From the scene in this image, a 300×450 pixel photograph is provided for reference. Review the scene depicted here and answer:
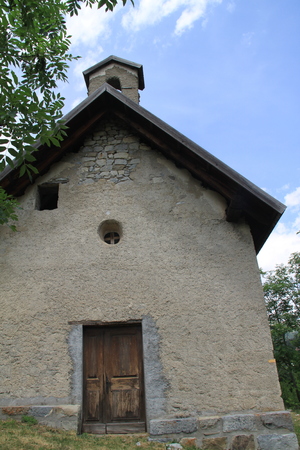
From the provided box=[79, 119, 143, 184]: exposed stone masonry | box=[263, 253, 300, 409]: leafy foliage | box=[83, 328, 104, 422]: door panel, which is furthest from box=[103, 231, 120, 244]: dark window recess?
box=[263, 253, 300, 409]: leafy foliage

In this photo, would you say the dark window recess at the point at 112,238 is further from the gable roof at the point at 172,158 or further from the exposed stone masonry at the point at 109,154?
the gable roof at the point at 172,158

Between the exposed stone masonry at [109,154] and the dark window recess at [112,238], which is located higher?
the exposed stone masonry at [109,154]

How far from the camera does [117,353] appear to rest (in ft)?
17.5

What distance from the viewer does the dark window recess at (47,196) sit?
21.3 feet

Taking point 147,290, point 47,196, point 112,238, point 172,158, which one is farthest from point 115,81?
point 147,290

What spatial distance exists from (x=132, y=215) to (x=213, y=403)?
3.01m

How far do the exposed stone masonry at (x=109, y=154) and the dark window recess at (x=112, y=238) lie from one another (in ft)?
3.09

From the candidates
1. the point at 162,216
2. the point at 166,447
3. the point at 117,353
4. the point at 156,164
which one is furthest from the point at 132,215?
the point at 166,447

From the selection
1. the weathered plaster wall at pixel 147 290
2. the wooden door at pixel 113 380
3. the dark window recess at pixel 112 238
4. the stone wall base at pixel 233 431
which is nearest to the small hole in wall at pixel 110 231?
the dark window recess at pixel 112 238

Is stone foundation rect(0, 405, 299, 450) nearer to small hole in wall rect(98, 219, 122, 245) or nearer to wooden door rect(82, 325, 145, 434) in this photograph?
wooden door rect(82, 325, 145, 434)

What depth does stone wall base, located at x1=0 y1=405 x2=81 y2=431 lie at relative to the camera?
15.6ft

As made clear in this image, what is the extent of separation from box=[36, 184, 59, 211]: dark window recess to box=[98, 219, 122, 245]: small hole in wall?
1.23m

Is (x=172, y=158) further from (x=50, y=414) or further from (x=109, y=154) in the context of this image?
(x=50, y=414)

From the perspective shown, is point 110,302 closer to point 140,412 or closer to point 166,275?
point 166,275
